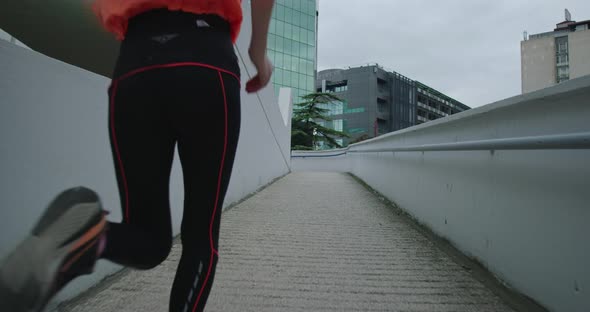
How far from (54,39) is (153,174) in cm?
330

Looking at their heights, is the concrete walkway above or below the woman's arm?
below

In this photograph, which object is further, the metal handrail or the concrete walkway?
the concrete walkway

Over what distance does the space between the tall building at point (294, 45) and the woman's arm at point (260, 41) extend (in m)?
34.3

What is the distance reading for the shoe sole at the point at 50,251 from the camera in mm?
552

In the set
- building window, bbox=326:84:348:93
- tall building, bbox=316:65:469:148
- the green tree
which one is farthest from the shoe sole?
building window, bbox=326:84:348:93

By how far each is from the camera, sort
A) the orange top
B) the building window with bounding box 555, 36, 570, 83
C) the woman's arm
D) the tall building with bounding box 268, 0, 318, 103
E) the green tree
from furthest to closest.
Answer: the building window with bounding box 555, 36, 570, 83 → the tall building with bounding box 268, 0, 318, 103 → the green tree → the woman's arm → the orange top

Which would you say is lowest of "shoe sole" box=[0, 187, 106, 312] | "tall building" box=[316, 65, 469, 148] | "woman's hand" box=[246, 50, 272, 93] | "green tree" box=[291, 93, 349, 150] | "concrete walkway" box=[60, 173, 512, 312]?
"concrete walkway" box=[60, 173, 512, 312]

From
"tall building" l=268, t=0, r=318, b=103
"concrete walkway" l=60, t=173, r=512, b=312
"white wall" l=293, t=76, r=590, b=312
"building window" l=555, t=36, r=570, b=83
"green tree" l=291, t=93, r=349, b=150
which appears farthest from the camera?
"building window" l=555, t=36, r=570, b=83

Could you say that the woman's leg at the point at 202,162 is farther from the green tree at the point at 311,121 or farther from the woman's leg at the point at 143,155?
the green tree at the point at 311,121

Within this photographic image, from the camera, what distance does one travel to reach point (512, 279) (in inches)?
69.1

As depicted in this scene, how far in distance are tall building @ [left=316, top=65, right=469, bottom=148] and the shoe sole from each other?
5263cm

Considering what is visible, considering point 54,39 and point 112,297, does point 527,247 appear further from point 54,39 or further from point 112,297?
point 54,39

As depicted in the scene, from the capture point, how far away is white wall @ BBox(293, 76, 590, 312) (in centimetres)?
136

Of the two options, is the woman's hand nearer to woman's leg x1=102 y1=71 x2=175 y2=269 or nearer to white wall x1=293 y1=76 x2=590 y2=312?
woman's leg x1=102 y1=71 x2=175 y2=269
